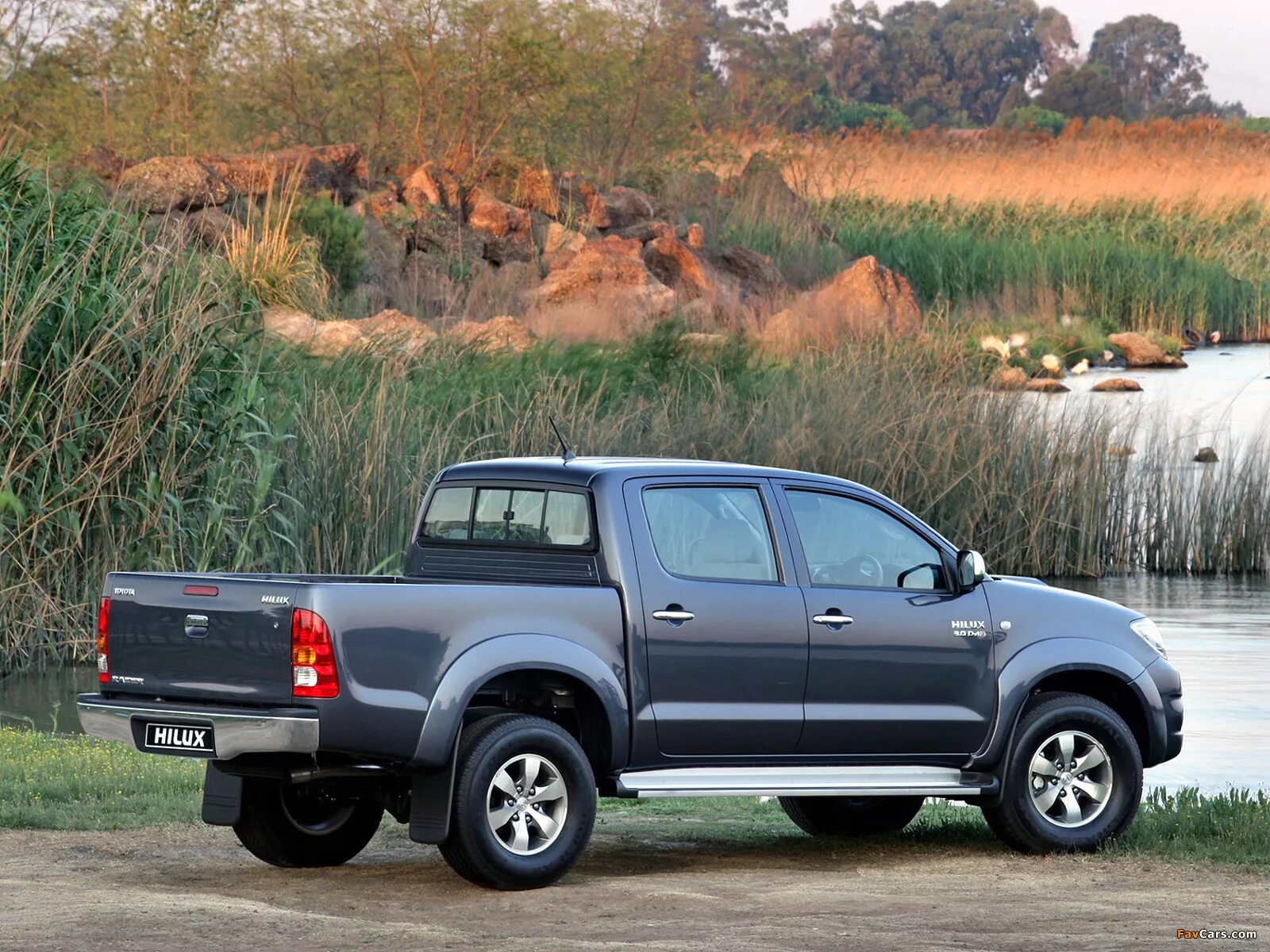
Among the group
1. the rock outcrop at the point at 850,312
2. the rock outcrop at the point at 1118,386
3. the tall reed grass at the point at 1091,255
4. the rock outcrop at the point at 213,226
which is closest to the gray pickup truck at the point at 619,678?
the rock outcrop at the point at 213,226

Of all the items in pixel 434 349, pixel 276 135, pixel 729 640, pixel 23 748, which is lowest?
pixel 23 748

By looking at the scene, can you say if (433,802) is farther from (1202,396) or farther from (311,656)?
(1202,396)

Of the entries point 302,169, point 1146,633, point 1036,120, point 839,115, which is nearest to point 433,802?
point 1146,633

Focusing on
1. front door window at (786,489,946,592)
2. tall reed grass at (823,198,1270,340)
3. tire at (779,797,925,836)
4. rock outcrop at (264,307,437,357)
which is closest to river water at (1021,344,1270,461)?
tall reed grass at (823,198,1270,340)

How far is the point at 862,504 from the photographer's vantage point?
30.2 feet

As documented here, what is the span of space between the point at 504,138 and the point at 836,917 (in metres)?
32.4

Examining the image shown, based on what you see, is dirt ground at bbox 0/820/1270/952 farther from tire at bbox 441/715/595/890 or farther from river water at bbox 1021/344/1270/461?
river water at bbox 1021/344/1270/461

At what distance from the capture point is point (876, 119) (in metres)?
103

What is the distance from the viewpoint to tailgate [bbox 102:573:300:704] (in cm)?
769

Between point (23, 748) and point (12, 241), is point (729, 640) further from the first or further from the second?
point (12, 241)

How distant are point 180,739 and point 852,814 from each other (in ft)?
11.6

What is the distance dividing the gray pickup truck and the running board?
0.5 inches

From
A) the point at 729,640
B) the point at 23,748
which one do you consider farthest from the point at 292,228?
the point at 729,640

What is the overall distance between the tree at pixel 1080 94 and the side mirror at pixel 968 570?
365ft
